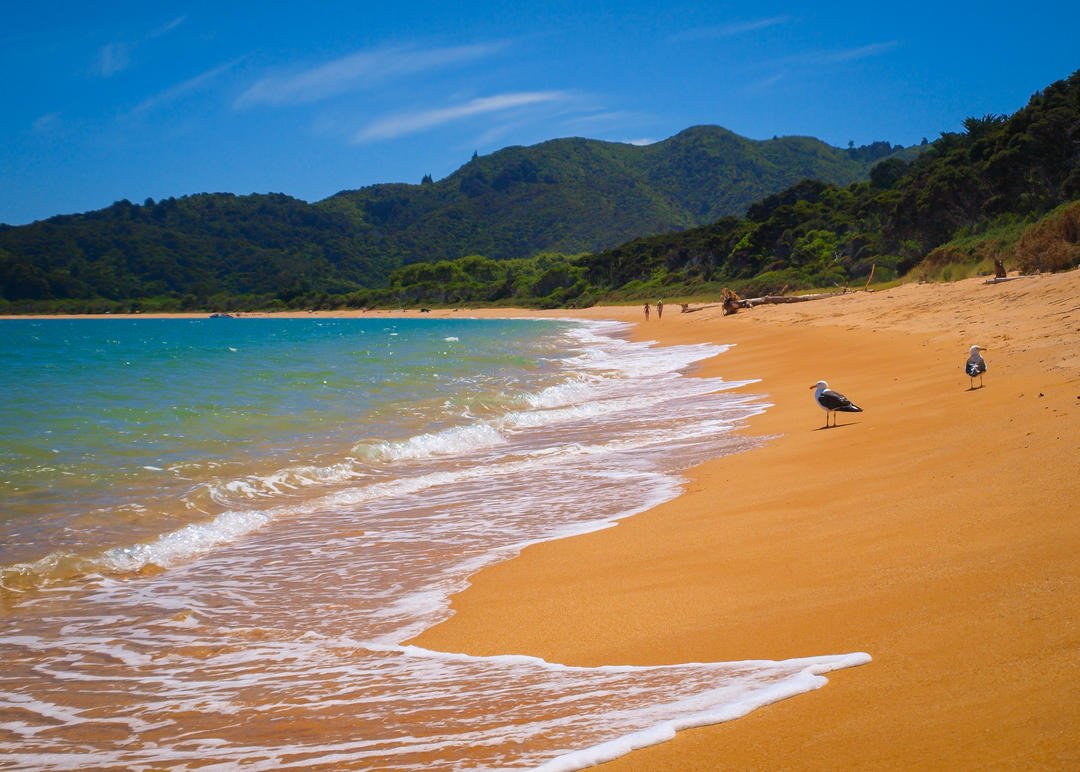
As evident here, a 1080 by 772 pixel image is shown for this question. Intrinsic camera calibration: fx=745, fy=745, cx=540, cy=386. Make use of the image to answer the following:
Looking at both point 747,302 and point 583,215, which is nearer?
point 747,302

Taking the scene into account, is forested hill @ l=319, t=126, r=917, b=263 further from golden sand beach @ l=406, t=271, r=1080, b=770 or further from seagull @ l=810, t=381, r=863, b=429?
golden sand beach @ l=406, t=271, r=1080, b=770

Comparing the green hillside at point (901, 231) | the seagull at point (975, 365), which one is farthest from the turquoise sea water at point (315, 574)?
the green hillside at point (901, 231)

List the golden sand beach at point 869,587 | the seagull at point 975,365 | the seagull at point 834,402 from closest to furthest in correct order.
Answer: the golden sand beach at point 869,587 → the seagull at point 975,365 → the seagull at point 834,402

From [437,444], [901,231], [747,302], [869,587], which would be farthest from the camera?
[901,231]

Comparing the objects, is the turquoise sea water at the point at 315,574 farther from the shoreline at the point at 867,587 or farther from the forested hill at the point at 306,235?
the forested hill at the point at 306,235

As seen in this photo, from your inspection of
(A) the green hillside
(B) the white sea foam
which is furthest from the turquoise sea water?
(A) the green hillside

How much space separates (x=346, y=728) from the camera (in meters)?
2.91

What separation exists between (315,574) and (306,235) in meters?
187

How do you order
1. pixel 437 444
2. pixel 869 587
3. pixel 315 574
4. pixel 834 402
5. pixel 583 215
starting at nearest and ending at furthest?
1. pixel 869 587
2. pixel 315 574
3. pixel 834 402
4. pixel 437 444
5. pixel 583 215

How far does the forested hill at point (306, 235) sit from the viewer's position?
473 ft

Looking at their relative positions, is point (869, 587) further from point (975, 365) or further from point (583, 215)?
point (583, 215)

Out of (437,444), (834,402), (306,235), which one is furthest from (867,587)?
(306,235)

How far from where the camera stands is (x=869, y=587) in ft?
11.3

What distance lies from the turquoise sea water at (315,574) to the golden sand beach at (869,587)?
0.22 m
